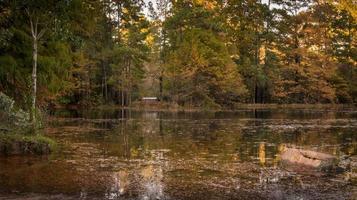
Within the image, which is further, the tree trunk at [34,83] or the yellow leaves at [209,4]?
the yellow leaves at [209,4]

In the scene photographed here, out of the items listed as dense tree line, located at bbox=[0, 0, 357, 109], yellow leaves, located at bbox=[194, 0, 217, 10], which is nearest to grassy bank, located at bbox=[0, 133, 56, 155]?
dense tree line, located at bbox=[0, 0, 357, 109]

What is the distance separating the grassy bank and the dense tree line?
1237 inches

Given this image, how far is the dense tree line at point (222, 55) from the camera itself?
57188mm

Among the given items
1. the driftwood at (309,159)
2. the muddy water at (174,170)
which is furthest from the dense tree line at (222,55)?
the driftwood at (309,159)

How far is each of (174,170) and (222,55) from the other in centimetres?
4628

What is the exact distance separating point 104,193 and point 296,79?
184 ft

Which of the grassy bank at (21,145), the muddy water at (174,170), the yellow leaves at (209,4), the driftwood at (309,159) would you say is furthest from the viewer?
→ the yellow leaves at (209,4)

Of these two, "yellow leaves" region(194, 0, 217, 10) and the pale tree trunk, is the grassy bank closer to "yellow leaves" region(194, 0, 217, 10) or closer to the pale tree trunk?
the pale tree trunk

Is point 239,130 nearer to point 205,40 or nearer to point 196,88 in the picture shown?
point 196,88

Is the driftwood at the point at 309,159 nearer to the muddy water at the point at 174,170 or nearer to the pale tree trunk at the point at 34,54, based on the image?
the muddy water at the point at 174,170

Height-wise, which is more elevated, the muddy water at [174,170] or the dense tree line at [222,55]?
the dense tree line at [222,55]

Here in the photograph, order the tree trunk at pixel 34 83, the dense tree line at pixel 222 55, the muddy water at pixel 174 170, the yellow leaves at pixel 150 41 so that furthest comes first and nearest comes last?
the yellow leaves at pixel 150 41
the dense tree line at pixel 222 55
the tree trunk at pixel 34 83
the muddy water at pixel 174 170

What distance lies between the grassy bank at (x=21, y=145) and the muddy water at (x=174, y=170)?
63 centimetres

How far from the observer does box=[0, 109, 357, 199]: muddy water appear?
1186 cm
